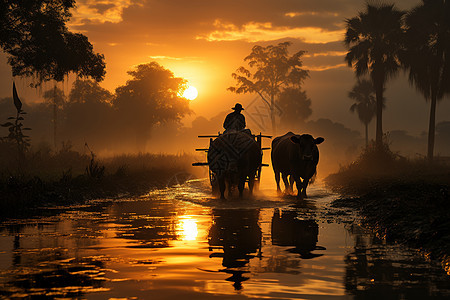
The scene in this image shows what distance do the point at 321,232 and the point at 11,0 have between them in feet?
78.0

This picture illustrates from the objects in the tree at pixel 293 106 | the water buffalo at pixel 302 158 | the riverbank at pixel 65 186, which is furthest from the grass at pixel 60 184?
the tree at pixel 293 106

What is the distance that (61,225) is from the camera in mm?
11695

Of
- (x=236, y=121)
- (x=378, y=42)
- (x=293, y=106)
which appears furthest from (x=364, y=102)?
(x=236, y=121)

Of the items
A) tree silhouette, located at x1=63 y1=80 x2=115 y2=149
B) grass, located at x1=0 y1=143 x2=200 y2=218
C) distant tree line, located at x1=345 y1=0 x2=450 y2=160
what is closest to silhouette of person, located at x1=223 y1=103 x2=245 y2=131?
grass, located at x1=0 y1=143 x2=200 y2=218

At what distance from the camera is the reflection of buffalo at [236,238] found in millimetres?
7395

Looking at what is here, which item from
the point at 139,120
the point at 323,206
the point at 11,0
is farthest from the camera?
the point at 139,120

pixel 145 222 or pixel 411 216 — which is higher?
pixel 411 216

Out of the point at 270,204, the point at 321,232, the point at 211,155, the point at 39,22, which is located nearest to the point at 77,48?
the point at 39,22

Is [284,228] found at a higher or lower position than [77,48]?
lower

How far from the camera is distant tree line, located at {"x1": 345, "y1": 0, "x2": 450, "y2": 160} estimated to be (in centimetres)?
4922

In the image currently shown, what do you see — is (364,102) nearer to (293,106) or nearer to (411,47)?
(293,106)

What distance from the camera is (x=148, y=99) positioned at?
79.8m

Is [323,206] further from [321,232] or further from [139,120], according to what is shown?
[139,120]

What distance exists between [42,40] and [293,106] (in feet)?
214
